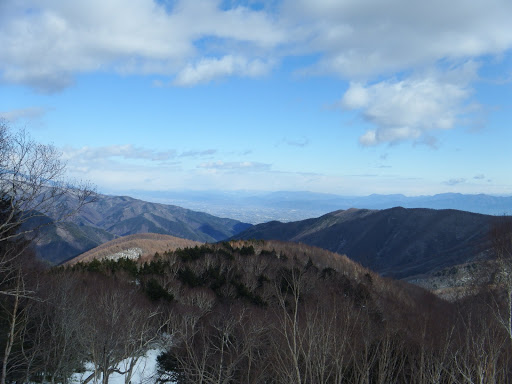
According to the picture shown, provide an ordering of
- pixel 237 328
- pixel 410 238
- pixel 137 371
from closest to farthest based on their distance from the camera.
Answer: pixel 237 328
pixel 137 371
pixel 410 238

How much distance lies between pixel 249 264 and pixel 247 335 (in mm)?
25847

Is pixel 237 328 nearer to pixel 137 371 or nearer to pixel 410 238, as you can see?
pixel 137 371

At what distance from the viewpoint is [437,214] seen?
181375mm

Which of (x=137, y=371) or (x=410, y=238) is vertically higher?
(x=410, y=238)

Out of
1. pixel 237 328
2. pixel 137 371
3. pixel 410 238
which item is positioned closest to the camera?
pixel 237 328

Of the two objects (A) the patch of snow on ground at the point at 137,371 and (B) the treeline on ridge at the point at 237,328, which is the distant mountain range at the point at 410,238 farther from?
(A) the patch of snow on ground at the point at 137,371

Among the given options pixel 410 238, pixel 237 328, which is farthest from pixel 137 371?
pixel 410 238

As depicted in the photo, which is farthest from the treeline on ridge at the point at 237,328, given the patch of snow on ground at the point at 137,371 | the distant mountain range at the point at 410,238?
the distant mountain range at the point at 410,238

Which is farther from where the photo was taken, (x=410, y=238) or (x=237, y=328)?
(x=410, y=238)

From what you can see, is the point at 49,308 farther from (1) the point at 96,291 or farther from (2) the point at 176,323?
(2) the point at 176,323

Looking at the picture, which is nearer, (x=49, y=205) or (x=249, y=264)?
(x=49, y=205)

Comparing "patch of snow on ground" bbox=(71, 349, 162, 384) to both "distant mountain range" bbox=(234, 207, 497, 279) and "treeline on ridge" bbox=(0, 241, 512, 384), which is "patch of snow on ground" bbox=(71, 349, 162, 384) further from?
"distant mountain range" bbox=(234, 207, 497, 279)

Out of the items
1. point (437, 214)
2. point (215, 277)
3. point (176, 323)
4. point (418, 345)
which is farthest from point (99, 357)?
point (437, 214)

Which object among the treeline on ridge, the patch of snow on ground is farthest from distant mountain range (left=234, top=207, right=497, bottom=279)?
the patch of snow on ground
